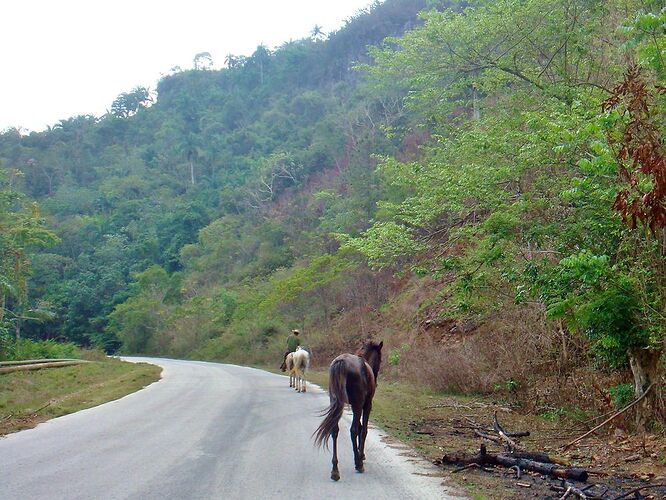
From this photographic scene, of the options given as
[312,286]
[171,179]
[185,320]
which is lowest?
[185,320]

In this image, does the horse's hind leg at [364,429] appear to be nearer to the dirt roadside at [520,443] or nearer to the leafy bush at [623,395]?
the dirt roadside at [520,443]

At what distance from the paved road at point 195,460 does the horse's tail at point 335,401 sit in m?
0.53

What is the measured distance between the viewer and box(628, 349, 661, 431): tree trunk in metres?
10.1

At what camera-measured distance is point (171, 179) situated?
90.9 m

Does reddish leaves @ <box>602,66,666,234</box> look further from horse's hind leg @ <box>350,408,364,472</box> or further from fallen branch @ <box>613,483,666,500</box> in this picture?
horse's hind leg @ <box>350,408,364,472</box>

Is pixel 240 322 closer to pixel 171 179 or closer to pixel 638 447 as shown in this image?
pixel 638 447

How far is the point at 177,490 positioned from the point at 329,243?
40.7 metres

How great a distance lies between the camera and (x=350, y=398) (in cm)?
810

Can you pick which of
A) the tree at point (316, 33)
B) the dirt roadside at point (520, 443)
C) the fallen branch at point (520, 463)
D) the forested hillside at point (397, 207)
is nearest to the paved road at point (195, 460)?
the fallen branch at point (520, 463)

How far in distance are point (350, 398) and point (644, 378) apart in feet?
17.5

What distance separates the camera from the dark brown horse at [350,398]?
7.54 metres

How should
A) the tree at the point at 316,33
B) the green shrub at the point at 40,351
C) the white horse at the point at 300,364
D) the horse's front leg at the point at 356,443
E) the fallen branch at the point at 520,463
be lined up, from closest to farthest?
the fallen branch at the point at 520,463 → the horse's front leg at the point at 356,443 → the white horse at the point at 300,364 → the green shrub at the point at 40,351 → the tree at the point at 316,33

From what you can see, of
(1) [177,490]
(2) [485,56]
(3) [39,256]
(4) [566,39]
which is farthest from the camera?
(3) [39,256]

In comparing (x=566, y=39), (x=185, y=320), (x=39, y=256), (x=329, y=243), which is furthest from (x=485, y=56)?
(x=39, y=256)
